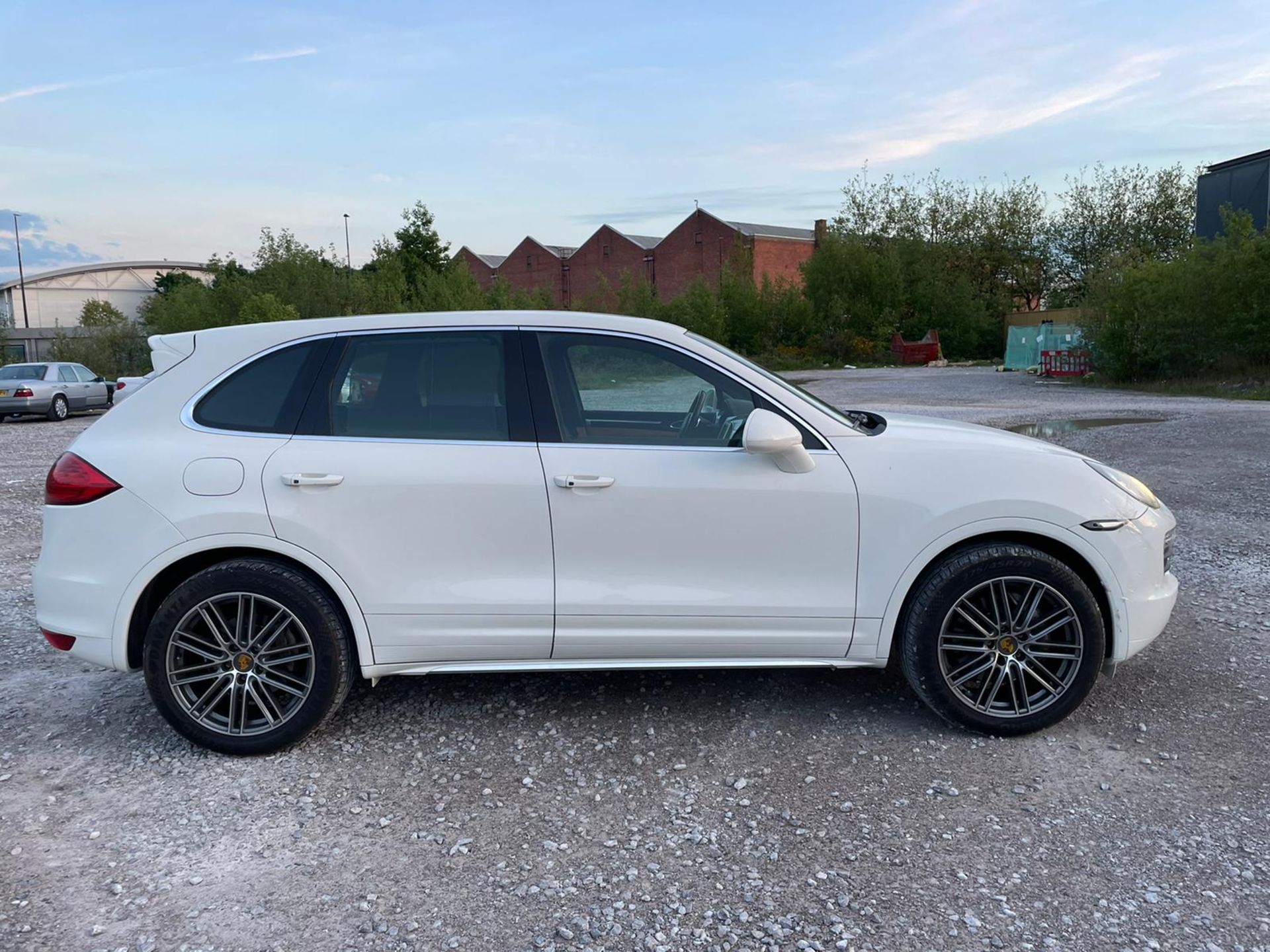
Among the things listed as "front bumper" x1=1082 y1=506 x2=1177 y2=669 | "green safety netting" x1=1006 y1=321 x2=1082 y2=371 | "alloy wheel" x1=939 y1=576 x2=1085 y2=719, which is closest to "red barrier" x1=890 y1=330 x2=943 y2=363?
"green safety netting" x1=1006 y1=321 x2=1082 y2=371

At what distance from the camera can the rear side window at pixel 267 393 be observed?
12.8 feet

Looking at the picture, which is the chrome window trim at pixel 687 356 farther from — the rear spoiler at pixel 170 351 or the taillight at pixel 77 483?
the taillight at pixel 77 483

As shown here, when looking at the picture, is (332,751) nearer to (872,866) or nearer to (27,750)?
(27,750)

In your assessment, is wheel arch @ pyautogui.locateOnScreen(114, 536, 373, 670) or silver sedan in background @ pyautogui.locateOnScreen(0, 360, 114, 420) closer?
wheel arch @ pyautogui.locateOnScreen(114, 536, 373, 670)

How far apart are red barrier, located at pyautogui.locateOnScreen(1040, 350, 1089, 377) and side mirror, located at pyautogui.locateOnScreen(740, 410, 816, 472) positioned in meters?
27.7

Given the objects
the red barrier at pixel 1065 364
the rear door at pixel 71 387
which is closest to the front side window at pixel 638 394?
the rear door at pixel 71 387

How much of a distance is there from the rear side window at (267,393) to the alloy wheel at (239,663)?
27.5 inches

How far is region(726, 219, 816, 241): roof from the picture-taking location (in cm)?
5834

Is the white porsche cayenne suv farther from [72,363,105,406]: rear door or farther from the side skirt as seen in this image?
[72,363,105,406]: rear door

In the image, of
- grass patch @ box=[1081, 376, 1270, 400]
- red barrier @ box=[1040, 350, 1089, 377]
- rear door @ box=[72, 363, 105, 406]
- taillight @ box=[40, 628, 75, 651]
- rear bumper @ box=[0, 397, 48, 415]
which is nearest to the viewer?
taillight @ box=[40, 628, 75, 651]

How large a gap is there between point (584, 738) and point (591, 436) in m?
1.27

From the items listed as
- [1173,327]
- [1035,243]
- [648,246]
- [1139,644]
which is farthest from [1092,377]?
[648,246]

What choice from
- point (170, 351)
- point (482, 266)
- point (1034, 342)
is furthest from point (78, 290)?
point (170, 351)

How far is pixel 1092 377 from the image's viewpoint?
26734 mm
